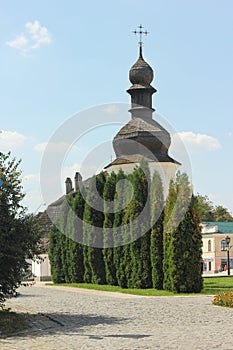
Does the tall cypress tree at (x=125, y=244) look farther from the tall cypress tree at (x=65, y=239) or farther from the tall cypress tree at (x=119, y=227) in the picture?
the tall cypress tree at (x=65, y=239)

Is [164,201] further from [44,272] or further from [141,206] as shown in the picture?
[44,272]

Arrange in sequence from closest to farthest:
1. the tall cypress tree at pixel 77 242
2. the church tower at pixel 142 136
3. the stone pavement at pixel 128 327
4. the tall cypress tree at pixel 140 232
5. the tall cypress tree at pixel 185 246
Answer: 1. the stone pavement at pixel 128 327
2. the tall cypress tree at pixel 185 246
3. the tall cypress tree at pixel 140 232
4. the tall cypress tree at pixel 77 242
5. the church tower at pixel 142 136

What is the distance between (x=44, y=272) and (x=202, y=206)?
177 ft

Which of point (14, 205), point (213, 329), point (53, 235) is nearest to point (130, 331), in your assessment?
point (213, 329)

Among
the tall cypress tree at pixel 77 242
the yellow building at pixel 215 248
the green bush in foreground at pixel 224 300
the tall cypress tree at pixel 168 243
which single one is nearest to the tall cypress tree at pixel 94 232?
the tall cypress tree at pixel 77 242

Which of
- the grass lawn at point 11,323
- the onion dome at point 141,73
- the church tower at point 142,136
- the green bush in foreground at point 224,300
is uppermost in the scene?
the onion dome at point 141,73

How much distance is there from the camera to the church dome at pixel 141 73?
5259cm

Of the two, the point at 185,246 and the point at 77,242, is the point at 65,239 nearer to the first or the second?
the point at 77,242

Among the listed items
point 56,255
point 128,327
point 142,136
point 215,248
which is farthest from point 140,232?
point 215,248

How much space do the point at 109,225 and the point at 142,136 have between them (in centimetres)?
2028

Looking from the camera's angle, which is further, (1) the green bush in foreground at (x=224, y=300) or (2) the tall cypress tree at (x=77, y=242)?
(2) the tall cypress tree at (x=77, y=242)

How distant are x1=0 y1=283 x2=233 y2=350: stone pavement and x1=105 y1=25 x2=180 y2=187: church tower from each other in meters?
32.0

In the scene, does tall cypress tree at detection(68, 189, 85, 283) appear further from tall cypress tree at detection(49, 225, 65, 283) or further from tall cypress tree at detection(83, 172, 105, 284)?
tall cypress tree at detection(49, 225, 65, 283)

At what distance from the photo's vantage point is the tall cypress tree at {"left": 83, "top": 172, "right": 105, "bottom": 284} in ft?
104
